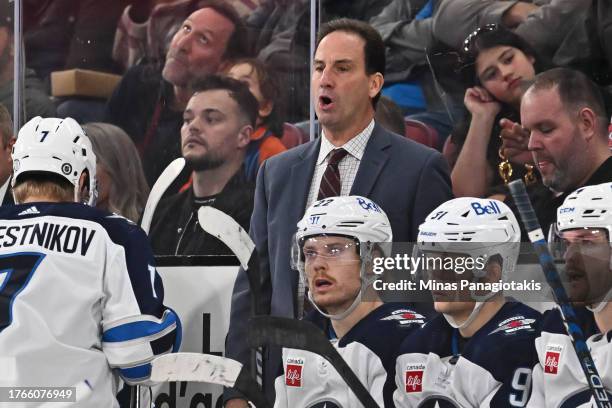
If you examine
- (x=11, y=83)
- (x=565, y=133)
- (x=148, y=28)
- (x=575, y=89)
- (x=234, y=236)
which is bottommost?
(x=234, y=236)

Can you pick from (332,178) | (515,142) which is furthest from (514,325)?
(515,142)

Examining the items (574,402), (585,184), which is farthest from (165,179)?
(574,402)

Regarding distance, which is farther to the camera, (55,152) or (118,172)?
(118,172)

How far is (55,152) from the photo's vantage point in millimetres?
2887

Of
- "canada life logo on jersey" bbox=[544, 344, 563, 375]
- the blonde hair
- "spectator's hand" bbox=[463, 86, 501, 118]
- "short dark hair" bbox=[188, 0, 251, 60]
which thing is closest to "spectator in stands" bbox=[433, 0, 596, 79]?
"spectator's hand" bbox=[463, 86, 501, 118]

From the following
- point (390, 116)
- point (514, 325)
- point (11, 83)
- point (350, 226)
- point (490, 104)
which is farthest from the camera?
point (11, 83)

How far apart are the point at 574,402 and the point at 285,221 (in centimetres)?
100

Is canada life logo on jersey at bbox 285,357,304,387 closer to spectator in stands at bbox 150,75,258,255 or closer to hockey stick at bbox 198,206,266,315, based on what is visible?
hockey stick at bbox 198,206,266,315

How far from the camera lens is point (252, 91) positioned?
381 centimetres

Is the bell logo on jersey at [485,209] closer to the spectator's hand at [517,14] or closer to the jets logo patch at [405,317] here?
the jets logo patch at [405,317]

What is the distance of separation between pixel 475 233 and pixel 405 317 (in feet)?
0.93

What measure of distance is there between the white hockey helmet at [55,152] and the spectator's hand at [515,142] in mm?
1262

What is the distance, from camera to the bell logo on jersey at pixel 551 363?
95.6 inches

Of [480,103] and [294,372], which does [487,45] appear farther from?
[294,372]
